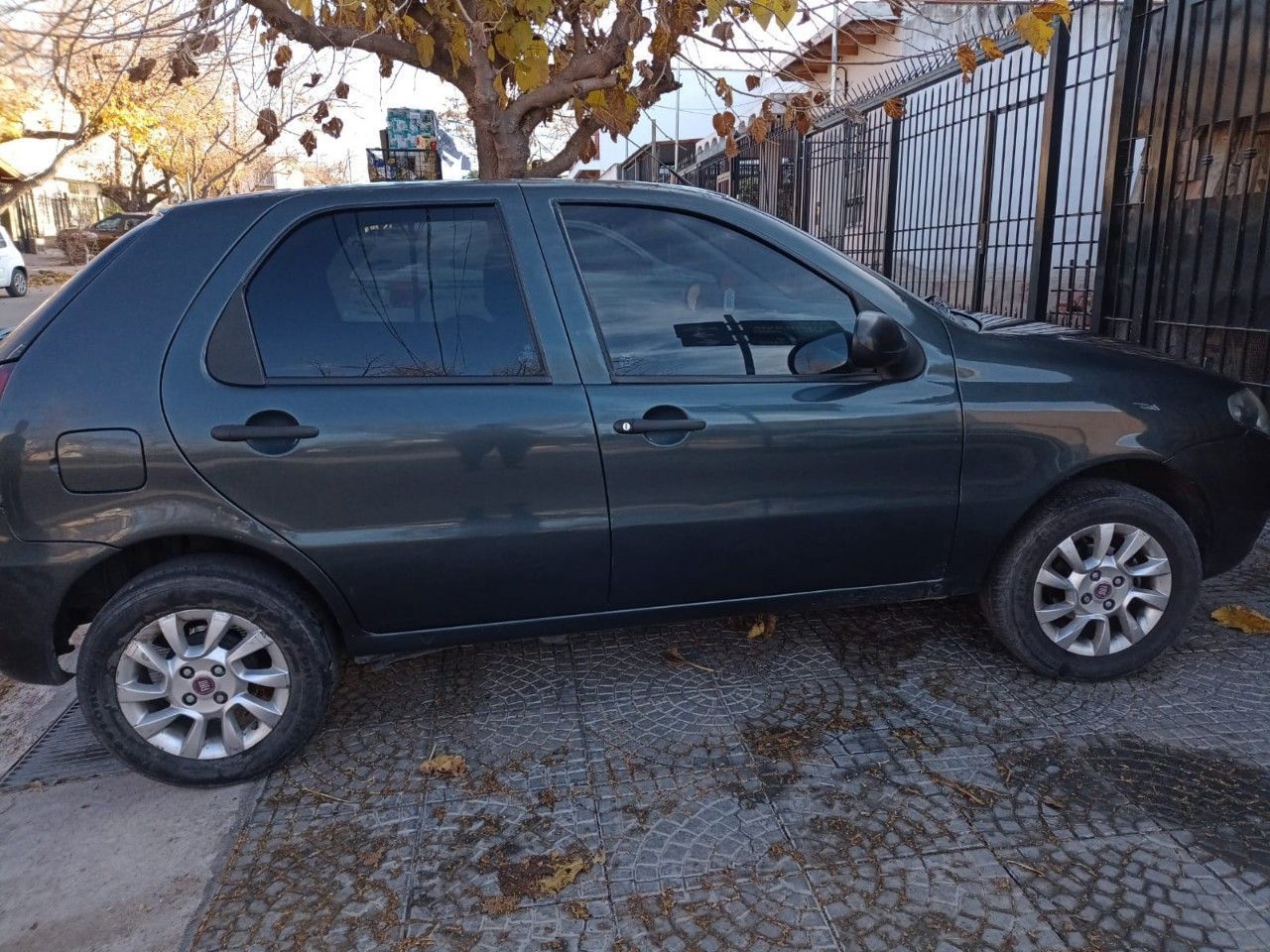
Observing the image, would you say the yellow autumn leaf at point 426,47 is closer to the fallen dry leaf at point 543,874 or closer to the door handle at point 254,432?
the door handle at point 254,432

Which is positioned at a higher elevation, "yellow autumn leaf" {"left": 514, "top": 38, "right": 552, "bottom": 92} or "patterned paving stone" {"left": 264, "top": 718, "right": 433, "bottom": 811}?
"yellow autumn leaf" {"left": 514, "top": 38, "right": 552, "bottom": 92}

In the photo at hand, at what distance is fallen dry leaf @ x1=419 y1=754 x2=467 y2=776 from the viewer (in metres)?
3.04

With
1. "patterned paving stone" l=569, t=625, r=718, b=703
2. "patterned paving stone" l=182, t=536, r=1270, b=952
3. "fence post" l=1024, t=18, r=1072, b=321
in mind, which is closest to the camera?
"patterned paving stone" l=182, t=536, r=1270, b=952

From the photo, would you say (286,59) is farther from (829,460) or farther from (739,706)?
(739,706)

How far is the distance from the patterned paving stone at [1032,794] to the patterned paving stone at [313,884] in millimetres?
1655

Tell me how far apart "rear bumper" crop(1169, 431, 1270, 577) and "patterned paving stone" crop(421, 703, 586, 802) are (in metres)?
2.40

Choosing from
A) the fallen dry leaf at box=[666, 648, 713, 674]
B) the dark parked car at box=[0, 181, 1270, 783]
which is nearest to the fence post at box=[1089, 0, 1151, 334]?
the dark parked car at box=[0, 181, 1270, 783]

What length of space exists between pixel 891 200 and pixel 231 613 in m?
9.17

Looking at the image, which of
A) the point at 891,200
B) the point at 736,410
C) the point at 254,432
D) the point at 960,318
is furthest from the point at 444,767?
the point at 891,200

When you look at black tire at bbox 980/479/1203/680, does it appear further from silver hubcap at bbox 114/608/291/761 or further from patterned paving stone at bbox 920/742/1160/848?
silver hubcap at bbox 114/608/291/761

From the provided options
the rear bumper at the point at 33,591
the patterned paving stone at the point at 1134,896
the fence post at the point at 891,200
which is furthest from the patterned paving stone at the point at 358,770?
the fence post at the point at 891,200

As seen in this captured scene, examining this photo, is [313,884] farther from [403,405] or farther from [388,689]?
[403,405]

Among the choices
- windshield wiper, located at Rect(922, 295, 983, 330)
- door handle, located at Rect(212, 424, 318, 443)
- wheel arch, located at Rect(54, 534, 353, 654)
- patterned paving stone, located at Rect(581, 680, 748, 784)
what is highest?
windshield wiper, located at Rect(922, 295, 983, 330)

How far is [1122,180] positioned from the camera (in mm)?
6773
